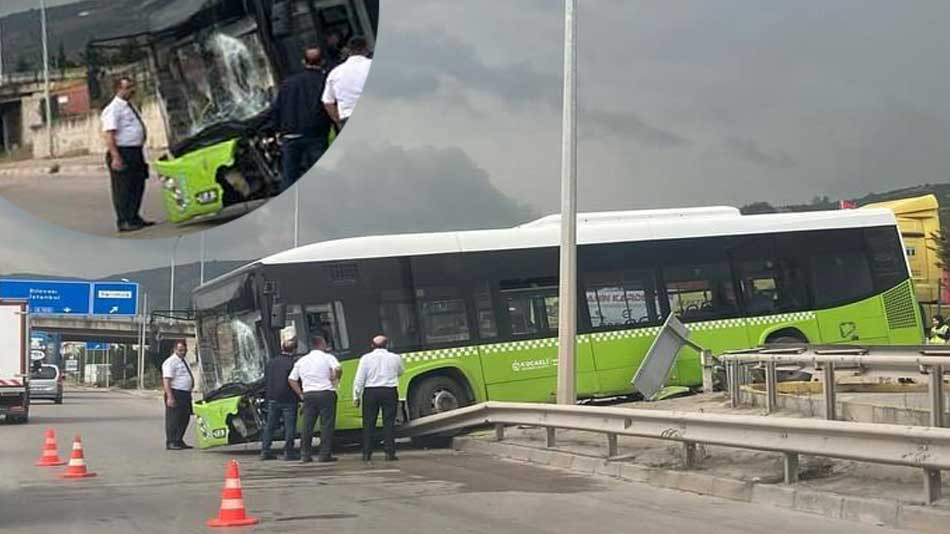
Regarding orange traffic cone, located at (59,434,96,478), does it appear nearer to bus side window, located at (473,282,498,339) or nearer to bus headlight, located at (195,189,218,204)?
bus side window, located at (473,282,498,339)

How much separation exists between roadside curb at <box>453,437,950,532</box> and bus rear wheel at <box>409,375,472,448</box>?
2.74 metres

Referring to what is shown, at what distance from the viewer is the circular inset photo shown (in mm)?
2984

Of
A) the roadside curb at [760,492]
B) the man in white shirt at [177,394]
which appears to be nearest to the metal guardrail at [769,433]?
the roadside curb at [760,492]

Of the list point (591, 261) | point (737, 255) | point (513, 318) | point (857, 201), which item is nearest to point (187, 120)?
point (513, 318)

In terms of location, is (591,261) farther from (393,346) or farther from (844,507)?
(844,507)

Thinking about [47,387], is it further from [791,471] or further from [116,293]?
[791,471]

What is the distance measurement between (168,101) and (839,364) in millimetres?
10663

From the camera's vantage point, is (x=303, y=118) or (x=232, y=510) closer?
(x=303, y=118)

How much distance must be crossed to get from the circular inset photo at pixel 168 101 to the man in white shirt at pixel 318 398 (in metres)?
11.8

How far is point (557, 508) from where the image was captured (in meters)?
9.83

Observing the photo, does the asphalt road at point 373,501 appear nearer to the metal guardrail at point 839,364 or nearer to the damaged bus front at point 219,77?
the metal guardrail at point 839,364

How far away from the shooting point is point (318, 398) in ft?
49.0

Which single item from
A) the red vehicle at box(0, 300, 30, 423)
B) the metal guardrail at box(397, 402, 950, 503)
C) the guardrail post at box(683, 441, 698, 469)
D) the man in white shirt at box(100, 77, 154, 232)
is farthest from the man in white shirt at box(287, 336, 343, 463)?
the red vehicle at box(0, 300, 30, 423)

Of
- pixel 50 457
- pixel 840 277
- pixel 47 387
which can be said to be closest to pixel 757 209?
pixel 840 277
